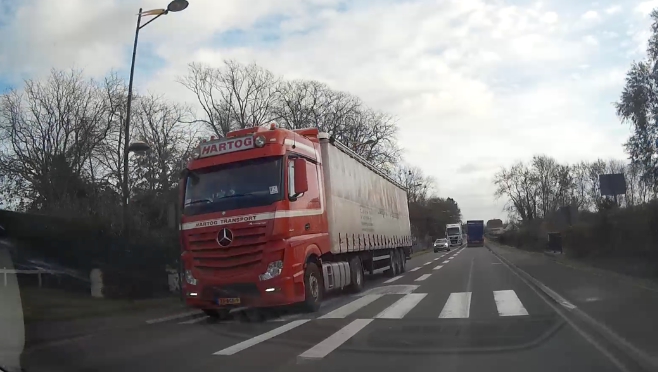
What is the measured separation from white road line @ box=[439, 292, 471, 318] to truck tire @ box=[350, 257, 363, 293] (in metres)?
2.87

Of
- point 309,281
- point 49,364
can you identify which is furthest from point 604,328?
point 49,364

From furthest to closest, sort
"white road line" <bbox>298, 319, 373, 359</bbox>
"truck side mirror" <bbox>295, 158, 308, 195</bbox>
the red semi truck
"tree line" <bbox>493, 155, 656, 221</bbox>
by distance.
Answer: "tree line" <bbox>493, 155, 656, 221</bbox>
"truck side mirror" <bbox>295, 158, 308, 195</bbox>
the red semi truck
"white road line" <bbox>298, 319, 373, 359</bbox>

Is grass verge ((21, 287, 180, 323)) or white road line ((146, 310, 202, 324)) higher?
grass verge ((21, 287, 180, 323))

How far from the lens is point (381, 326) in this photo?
9.94m

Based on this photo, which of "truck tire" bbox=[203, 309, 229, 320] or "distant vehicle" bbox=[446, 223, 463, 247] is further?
"distant vehicle" bbox=[446, 223, 463, 247]

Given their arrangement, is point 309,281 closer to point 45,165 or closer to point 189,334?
point 189,334

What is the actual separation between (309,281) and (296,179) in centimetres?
223

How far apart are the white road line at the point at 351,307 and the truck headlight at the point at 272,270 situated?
53.7 inches

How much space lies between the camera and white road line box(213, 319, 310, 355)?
8.16 m

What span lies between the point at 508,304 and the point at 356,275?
5058 mm

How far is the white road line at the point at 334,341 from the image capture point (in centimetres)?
764

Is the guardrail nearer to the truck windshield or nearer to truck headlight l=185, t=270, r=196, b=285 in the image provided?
truck headlight l=185, t=270, r=196, b=285

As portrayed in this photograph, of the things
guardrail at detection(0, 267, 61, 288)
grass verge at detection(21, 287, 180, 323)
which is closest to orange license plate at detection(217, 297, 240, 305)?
grass verge at detection(21, 287, 180, 323)

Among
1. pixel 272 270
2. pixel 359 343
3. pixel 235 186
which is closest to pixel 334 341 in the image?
pixel 359 343
